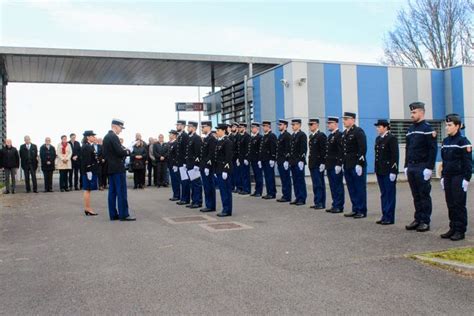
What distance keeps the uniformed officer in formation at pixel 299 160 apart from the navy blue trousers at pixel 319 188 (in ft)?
2.19

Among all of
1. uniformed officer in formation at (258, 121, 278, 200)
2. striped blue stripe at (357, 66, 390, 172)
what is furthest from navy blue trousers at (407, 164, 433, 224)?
striped blue stripe at (357, 66, 390, 172)

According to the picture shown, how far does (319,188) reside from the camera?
39.0ft

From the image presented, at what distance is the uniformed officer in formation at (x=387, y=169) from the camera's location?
30.7 feet

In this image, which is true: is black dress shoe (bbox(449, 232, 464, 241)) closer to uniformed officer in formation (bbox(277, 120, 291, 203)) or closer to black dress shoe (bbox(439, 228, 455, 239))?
black dress shoe (bbox(439, 228, 455, 239))

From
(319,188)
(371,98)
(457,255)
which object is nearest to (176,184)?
(319,188)

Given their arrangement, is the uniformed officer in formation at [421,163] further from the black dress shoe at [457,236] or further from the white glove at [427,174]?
the black dress shoe at [457,236]

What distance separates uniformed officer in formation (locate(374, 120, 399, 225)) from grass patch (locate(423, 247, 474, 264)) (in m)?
2.50

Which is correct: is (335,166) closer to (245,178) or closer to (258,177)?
(258,177)

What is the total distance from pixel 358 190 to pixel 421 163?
6.64 feet

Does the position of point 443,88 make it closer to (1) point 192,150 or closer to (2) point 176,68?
(2) point 176,68

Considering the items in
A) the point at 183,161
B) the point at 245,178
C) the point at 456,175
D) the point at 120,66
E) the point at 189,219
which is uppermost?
the point at 120,66

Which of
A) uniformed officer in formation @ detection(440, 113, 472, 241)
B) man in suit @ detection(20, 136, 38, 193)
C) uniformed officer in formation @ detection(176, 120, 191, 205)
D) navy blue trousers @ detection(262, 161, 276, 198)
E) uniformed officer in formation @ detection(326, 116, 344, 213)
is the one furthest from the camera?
man in suit @ detection(20, 136, 38, 193)

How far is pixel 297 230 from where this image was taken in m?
8.75

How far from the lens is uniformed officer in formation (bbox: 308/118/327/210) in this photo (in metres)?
11.8
